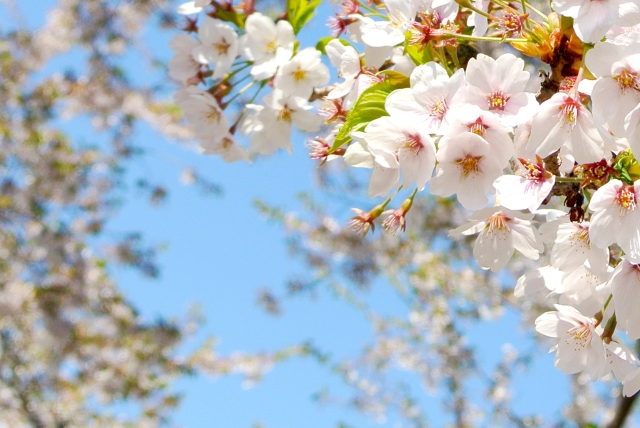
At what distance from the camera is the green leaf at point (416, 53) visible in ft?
3.10

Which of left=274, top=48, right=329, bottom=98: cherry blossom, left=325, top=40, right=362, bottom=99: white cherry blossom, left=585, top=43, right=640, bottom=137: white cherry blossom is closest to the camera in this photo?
left=585, top=43, right=640, bottom=137: white cherry blossom

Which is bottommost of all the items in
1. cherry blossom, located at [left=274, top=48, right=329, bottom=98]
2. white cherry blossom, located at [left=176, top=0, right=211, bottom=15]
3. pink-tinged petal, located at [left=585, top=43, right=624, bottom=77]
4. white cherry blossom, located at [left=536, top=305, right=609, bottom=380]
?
white cherry blossom, located at [left=536, top=305, right=609, bottom=380]

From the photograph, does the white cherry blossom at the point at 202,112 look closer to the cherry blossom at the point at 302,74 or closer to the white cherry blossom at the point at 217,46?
the white cherry blossom at the point at 217,46

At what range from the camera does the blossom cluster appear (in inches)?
28.9

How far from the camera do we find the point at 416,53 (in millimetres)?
981

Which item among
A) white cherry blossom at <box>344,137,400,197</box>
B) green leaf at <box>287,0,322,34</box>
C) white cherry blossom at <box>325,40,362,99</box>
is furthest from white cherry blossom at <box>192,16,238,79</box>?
white cherry blossom at <box>344,137,400,197</box>

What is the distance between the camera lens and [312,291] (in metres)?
6.76

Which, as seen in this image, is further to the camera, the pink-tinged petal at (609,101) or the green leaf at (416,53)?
the green leaf at (416,53)

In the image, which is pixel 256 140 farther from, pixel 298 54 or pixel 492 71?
pixel 492 71

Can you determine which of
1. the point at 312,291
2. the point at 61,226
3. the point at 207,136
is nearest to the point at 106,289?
the point at 61,226

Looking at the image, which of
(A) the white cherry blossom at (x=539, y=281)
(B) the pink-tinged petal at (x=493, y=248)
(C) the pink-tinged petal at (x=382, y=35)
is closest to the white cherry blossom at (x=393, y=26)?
(C) the pink-tinged petal at (x=382, y=35)

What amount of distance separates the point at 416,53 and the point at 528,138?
10.8 inches

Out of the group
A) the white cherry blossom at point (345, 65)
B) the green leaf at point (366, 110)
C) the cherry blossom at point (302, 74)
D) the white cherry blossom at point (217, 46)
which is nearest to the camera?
the green leaf at point (366, 110)

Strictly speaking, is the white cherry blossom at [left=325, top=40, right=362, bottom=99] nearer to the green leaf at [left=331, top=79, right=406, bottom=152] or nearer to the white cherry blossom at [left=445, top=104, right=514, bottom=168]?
the green leaf at [left=331, top=79, right=406, bottom=152]
